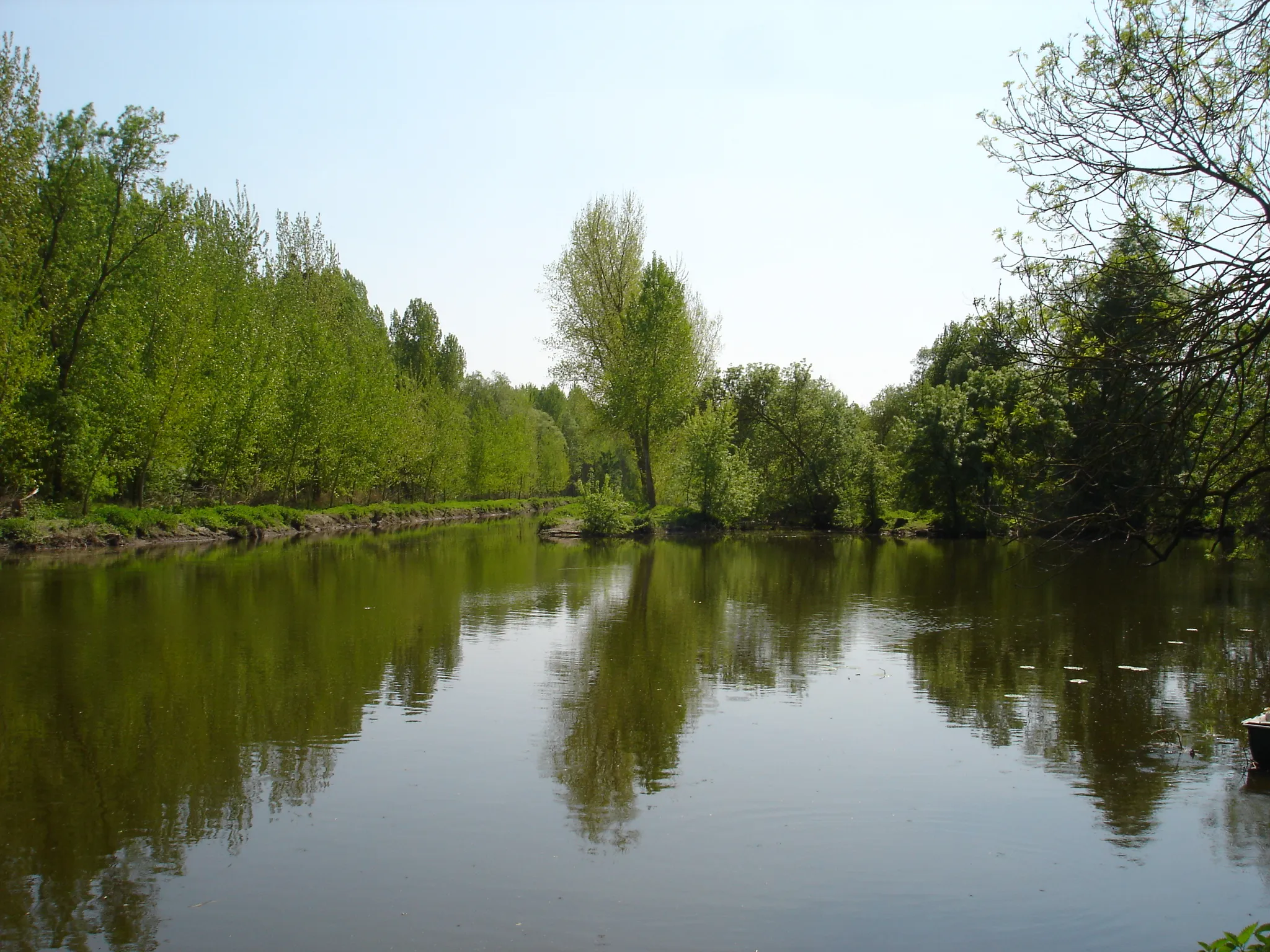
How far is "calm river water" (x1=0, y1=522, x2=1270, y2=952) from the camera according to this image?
555cm

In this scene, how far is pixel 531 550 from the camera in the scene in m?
34.8

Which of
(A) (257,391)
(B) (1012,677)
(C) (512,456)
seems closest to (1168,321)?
(B) (1012,677)

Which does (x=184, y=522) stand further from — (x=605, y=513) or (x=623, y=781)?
(x=623, y=781)

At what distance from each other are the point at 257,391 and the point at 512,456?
115 feet

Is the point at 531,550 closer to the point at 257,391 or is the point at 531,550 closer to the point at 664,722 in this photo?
the point at 257,391

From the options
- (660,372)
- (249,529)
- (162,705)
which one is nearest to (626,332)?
(660,372)

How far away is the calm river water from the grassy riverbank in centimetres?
1351

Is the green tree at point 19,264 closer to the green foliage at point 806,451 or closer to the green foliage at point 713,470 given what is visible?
the green foliage at point 713,470

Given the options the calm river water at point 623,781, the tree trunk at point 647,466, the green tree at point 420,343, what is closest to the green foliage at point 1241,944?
the calm river water at point 623,781

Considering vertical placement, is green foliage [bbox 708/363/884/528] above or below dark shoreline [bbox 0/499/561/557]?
above

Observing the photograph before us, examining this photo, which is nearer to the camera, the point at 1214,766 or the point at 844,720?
the point at 1214,766

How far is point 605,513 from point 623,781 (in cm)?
3451

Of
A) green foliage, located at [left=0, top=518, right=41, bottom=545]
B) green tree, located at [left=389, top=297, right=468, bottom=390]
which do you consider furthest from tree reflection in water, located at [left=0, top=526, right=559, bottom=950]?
green tree, located at [left=389, top=297, right=468, bottom=390]

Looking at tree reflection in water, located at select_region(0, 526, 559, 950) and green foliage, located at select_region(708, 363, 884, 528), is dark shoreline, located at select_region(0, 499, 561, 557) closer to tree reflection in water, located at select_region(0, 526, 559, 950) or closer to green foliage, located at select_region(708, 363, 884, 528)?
tree reflection in water, located at select_region(0, 526, 559, 950)
